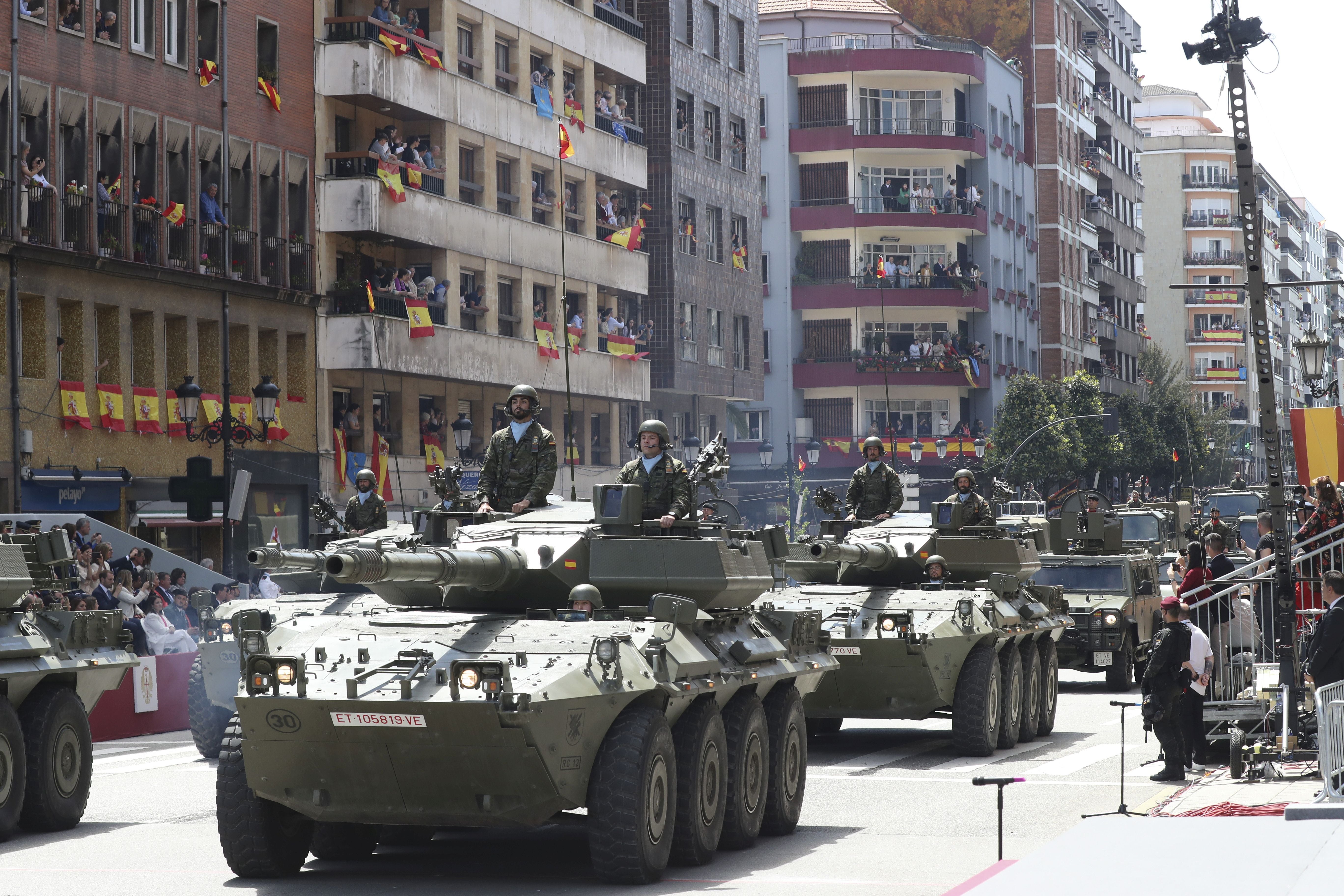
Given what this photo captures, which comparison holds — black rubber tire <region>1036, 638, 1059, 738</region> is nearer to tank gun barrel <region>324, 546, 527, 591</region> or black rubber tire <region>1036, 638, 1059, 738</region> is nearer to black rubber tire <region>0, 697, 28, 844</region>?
tank gun barrel <region>324, 546, 527, 591</region>

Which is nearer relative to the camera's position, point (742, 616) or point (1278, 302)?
point (742, 616)

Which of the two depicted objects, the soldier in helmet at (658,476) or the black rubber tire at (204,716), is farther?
the black rubber tire at (204,716)

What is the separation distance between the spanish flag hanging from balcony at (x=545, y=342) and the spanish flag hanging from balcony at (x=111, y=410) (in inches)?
524

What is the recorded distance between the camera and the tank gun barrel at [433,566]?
1154cm

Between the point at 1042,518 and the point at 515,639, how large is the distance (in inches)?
645

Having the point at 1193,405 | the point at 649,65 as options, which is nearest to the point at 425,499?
the point at 649,65

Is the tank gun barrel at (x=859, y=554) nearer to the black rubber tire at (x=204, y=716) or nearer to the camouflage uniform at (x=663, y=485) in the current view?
the camouflage uniform at (x=663, y=485)

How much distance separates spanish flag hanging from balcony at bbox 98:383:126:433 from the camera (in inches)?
1297

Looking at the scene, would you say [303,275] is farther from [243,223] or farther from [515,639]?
[515,639]

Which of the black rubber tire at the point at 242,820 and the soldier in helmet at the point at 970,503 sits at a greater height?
the soldier in helmet at the point at 970,503

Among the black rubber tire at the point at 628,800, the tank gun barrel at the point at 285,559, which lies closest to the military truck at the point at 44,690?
the tank gun barrel at the point at 285,559

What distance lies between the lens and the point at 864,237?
230 ft

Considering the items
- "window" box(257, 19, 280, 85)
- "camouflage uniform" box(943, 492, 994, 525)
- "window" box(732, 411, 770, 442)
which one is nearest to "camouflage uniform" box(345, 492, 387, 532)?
"camouflage uniform" box(943, 492, 994, 525)

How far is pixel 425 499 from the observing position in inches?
1133
